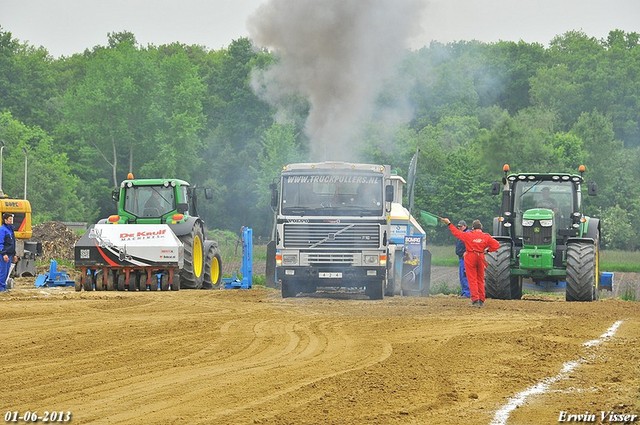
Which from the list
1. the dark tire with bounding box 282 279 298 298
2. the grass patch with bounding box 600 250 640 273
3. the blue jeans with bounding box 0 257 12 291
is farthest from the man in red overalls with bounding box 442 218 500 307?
the grass patch with bounding box 600 250 640 273

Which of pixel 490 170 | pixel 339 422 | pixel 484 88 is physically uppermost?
pixel 484 88

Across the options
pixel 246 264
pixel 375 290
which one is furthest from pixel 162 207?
pixel 375 290

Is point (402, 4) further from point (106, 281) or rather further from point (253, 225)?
point (253, 225)

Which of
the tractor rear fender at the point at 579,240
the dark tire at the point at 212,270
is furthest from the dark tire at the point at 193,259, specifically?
the tractor rear fender at the point at 579,240

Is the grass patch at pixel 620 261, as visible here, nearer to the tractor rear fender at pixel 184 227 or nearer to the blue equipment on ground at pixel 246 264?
the blue equipment on ground at pixel 246 264

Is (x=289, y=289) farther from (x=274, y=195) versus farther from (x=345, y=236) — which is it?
(x=274, y=195)

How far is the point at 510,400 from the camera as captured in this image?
11211 mm

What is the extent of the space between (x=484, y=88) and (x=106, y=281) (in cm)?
6031

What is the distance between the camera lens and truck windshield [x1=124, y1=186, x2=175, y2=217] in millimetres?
30406

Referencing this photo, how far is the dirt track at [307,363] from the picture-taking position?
10484mm

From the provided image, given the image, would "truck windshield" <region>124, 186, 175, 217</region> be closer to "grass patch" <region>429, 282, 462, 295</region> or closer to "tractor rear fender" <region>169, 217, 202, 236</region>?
"tractor rear fender" <region>169, 217, 202, 236</region>

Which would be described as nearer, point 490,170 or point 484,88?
point 490,170

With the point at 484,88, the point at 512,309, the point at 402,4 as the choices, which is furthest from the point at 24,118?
the point at 512,309

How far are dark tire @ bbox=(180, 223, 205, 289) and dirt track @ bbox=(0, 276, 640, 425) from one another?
19.8ft
